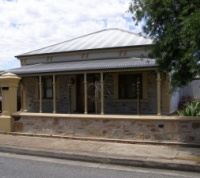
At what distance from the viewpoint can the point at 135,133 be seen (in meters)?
9.49

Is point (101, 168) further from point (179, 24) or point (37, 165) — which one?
point (179, 24)

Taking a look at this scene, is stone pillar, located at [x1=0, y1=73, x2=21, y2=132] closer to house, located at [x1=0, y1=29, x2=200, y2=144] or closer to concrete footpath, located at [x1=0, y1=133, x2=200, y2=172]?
house, located at [x1=0, y1=29, x2=200, y2=144]

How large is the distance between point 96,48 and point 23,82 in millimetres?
5139

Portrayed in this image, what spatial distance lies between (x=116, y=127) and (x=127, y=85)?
748 centimetres

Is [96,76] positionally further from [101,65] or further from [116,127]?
[116,127]

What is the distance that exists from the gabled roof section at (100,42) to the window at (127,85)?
1.72m

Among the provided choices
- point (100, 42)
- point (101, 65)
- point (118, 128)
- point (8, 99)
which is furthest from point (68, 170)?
point (100, 42)

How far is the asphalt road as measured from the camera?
6.41 m

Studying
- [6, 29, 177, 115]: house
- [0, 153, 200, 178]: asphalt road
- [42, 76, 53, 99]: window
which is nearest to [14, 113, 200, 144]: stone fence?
[0, 153, 200, 178]: asphalt road

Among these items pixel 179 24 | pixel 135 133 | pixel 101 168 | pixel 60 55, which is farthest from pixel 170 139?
pixel 60 55

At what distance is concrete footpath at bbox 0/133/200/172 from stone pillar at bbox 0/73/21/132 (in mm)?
1203

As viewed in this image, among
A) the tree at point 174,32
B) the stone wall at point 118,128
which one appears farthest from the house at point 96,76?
the tree at point 174,32

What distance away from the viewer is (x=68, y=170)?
6.90 meters

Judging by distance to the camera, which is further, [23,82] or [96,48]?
[23,82]
